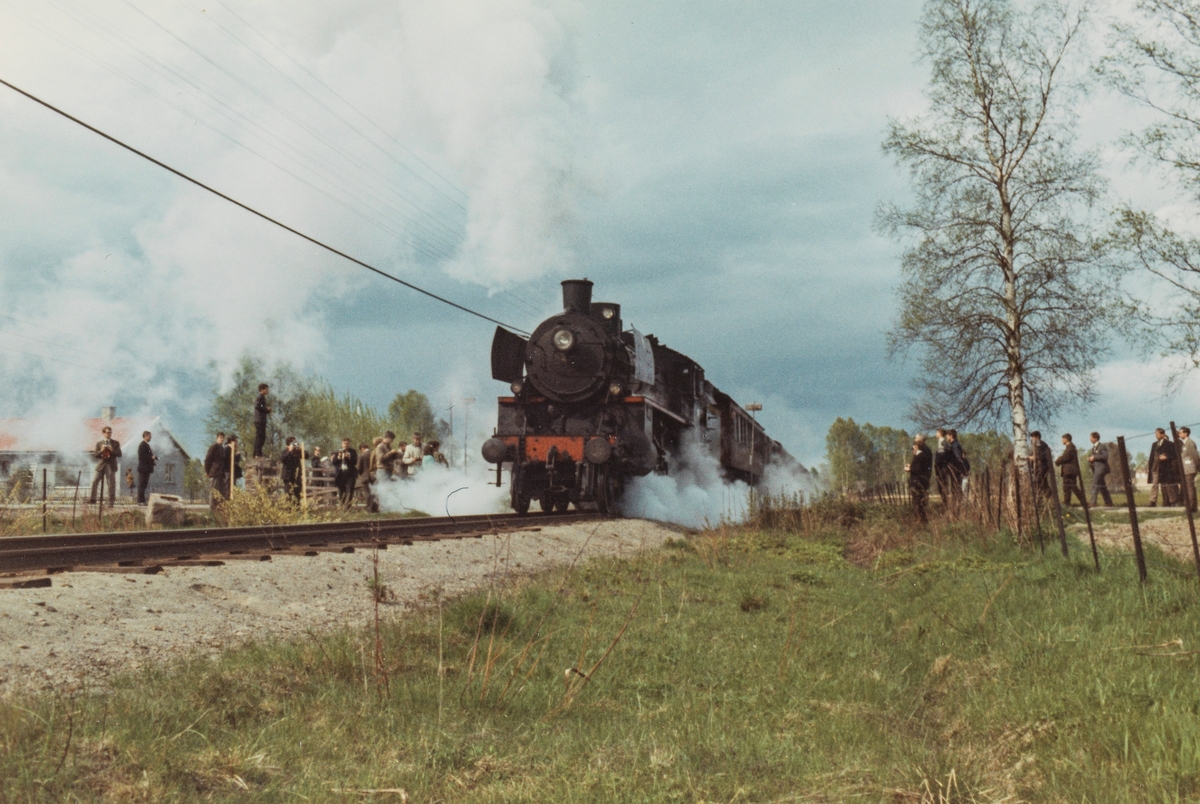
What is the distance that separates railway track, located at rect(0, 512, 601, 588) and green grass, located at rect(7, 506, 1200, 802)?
1256 mm

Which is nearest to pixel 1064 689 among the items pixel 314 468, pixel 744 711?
pixel 744 711

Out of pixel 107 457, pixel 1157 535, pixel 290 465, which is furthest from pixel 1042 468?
pixel 107 457

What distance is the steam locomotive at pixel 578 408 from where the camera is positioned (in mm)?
17281

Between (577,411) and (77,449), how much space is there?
165 ft

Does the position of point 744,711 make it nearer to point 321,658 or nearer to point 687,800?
point 687,800

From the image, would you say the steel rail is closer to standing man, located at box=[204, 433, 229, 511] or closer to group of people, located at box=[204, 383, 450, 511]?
group of people, located at box=[204, 383, 450, 511]

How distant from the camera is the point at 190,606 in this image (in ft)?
21.2

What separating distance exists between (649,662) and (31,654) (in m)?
3.26

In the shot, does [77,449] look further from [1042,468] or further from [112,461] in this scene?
[1042,468]

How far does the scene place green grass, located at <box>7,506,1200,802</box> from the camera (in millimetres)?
3586

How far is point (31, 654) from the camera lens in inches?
191

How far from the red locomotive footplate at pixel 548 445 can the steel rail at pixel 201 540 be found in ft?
6.54

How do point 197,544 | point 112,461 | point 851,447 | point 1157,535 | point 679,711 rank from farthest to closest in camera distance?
point 851,447 → point 112,461 → point 1157,535 → point 197,544 → point 679,711

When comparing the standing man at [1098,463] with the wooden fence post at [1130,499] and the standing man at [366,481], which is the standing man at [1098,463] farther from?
the wooden fence post at [1130,499]
